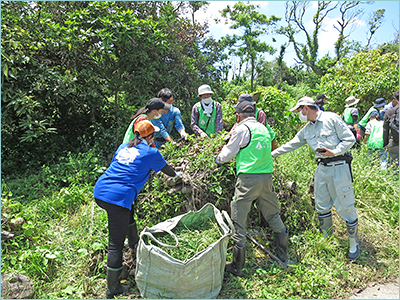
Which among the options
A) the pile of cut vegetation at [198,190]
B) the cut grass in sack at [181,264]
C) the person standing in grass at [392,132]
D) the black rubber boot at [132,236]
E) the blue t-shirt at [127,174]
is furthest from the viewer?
the person standing in grass at [392,132]

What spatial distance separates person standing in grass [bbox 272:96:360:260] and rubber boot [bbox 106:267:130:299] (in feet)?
8.83

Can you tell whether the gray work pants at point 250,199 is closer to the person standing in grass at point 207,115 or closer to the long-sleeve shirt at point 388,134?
the person standing in grass at point 207,115

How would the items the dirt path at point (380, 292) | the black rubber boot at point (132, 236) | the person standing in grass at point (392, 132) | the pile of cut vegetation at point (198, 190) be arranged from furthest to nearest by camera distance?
the person standing in grass at point (392, 132) → the pile of cut vegetation at point (198, 190) → the black rubber boot at point (132, 236) → the dirt path at point (380, 292)

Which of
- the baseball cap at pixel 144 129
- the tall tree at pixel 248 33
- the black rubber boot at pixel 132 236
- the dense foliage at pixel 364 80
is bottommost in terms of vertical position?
the black rubber boot at pixel 132 236

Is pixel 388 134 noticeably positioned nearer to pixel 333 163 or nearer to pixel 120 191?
pixel 333 163

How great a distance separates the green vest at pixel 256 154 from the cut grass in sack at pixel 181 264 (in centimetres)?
71

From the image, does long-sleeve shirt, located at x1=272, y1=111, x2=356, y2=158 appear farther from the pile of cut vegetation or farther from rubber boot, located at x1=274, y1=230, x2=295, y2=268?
rubber boot, located at x1=274, y1=230, x2=295, y2=268

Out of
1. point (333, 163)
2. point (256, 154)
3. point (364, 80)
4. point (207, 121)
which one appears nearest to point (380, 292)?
point (333, 163)

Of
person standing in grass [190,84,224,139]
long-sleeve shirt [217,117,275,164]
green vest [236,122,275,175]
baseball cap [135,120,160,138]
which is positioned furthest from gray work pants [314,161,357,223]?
baseball cap [135,120,160,138]

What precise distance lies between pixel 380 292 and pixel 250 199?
1780 mm

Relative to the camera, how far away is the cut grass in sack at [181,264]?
98.3 inches

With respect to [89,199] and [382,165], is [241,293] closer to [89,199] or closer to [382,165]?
[89,199]

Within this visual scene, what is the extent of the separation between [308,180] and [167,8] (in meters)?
5.99

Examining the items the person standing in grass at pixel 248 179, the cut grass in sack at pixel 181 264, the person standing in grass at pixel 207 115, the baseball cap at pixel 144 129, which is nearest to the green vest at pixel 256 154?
the person standing in grass at pixel 248 179
